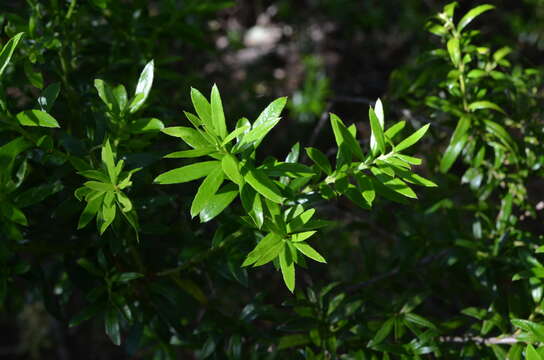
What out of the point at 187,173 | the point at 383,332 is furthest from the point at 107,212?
the point at 383,332

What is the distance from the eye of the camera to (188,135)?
0.81 metres

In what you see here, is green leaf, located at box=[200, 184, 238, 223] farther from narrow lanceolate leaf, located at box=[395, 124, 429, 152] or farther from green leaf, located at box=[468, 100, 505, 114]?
green leaf, located at box=[468, 100, 505, 114]

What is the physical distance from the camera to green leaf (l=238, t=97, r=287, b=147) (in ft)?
2.61

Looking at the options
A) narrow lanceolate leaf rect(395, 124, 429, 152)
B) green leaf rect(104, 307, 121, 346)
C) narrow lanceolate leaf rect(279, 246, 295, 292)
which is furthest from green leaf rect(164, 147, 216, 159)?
green leaf rect(104, 307, 121, 346)

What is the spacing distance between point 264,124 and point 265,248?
206 millimetres

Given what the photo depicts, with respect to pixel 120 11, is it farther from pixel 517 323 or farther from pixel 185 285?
pixel 517 323

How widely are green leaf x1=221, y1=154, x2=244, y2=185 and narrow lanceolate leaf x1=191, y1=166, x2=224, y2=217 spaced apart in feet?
0.10

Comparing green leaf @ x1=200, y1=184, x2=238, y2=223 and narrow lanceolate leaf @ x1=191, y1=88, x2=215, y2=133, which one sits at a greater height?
narrow lanceolate leaf @ x1=191, y1=88, x2=215, y2=133

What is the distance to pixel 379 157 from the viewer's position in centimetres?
91

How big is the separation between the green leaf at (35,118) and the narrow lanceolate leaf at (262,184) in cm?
34

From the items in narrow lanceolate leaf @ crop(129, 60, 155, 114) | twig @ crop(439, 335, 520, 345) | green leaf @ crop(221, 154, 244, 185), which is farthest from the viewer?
twig @ crop(439, 335, 520, 345)

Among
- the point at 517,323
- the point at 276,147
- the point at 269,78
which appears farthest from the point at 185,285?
the point at 269,78

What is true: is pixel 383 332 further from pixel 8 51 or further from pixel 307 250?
pixel 8 51

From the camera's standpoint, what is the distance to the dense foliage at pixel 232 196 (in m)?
0.88
